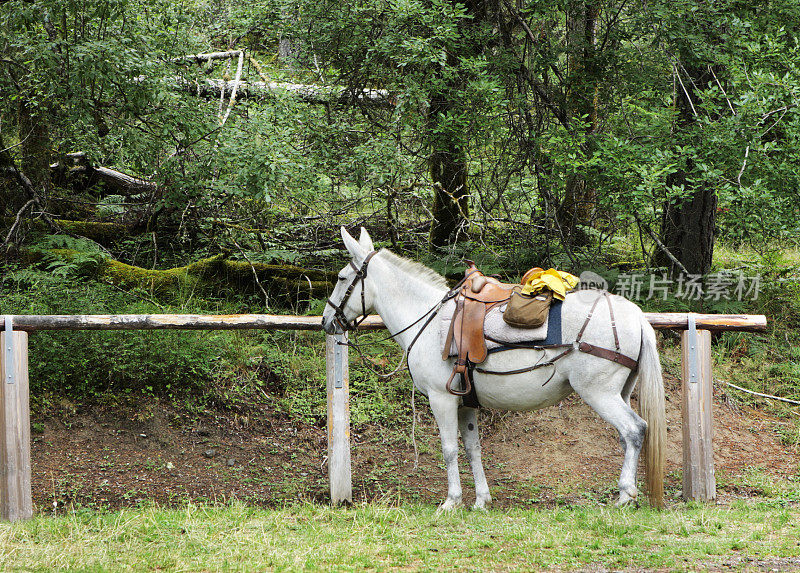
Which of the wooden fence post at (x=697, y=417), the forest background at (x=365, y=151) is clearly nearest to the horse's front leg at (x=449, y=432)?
the wooden fence post at (x=697, y=417)

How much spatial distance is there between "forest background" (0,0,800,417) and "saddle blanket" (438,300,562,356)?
214 centimetres

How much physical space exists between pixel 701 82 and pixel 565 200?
2.39 meters

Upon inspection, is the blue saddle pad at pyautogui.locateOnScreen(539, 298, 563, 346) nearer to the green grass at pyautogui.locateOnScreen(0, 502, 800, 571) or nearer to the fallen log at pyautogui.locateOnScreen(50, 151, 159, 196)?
the green grass at pyautogui.locateOnScreen(0, 502, 800, 571)

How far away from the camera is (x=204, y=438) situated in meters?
7.80

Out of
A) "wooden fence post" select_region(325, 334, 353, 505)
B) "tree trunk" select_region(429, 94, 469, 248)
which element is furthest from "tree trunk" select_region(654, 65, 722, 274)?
"wooden fence post" select_region(325, 334, 353, 505)

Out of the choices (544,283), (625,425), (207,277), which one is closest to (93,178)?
(207,277)

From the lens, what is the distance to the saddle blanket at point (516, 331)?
559 centimetres

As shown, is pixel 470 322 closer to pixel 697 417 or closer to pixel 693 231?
pixel 697 417

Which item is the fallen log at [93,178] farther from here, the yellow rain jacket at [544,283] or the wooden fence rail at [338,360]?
the yellow rain jacket at [544,283]

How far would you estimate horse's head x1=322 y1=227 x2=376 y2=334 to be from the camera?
6.15 metres

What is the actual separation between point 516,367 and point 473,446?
3.08 ft

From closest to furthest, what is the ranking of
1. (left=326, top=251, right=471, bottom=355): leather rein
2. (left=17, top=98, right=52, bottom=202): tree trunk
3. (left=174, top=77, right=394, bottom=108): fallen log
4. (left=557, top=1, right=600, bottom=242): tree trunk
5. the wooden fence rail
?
the wooden fence rail → (left=326, top=251, right=471, bottom=355): leather rein → (left=557, top=1, right=600, bottom=242): tree trunk → (left=174, top=77, right=394, bottom=108): fallen log → (left=17, top=98, right=52, bottom=202): tree trunk

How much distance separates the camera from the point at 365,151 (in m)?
8.28

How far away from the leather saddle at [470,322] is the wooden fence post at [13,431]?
350 cm
